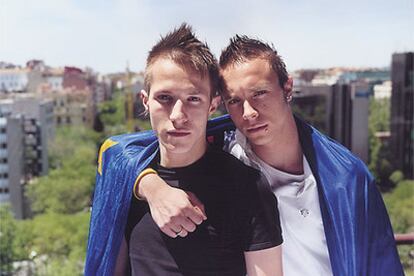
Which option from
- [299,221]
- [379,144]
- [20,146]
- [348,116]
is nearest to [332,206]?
[299,221]

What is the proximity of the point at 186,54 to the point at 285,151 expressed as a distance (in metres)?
0.21

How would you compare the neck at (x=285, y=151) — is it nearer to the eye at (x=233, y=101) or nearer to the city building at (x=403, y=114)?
the eye at (x=233, y=101)

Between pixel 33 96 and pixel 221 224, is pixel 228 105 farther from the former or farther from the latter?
pixel 33 96

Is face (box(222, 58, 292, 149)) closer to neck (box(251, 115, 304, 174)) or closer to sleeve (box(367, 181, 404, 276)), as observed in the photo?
neck (box(251, 115, 304, 174))

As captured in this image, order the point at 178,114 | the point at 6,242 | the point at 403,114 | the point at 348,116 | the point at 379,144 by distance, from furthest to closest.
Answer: the point at 379,144
the point at 403,114
the point at 348,116
the point at 6,242
the point at 178,114

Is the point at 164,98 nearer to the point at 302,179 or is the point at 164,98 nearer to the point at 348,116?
the point at 302,179

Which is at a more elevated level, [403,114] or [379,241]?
[379,241]

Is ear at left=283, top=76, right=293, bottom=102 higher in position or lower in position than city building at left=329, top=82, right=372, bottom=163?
higher

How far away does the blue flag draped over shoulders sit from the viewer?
2.73 ft

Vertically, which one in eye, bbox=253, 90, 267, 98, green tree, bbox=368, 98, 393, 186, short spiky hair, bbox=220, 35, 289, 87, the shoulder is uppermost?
short spiky hair, bbox=220, 35, 289, 87

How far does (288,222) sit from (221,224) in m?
0.11

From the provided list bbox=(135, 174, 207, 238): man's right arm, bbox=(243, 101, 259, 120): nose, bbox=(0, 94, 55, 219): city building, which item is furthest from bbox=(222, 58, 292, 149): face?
bbox=(0, 94, 55, 219): city building

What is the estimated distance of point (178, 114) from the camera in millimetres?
Answer: 779

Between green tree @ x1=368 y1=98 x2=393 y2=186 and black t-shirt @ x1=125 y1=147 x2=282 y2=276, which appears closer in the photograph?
black t-shirt @ x1=125 y1=147 x2=282 y2=276
